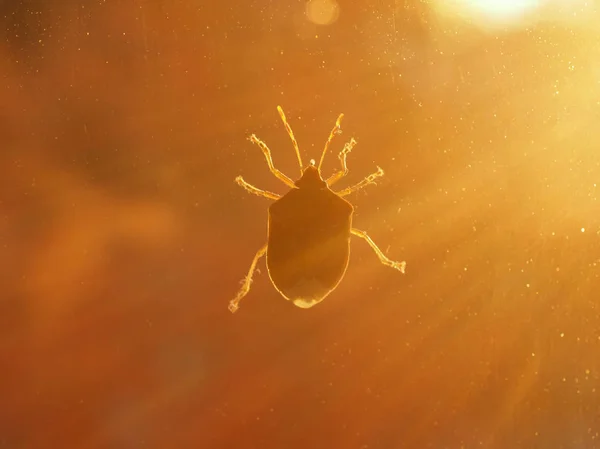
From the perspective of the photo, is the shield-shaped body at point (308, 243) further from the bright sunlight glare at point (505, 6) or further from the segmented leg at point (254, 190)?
the bright sunlight glare at point (505, 6)

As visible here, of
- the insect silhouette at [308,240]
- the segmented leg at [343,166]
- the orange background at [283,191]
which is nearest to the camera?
the insect silhouette at [308,240]

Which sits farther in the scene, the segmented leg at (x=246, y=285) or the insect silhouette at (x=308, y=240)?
the segmented leg at (x=246, y=285)

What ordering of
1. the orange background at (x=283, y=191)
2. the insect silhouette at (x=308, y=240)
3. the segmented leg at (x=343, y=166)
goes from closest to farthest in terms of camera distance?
the insect silhouette at (x=308, y=240), the segmented leg at (x=343, y=166), the orange background at (x=283, y=191)

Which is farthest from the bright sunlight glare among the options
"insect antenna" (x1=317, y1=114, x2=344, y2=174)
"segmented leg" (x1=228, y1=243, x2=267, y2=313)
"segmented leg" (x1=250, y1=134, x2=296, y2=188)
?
"segmented leg" (x1=228, y1=243, x2=267, y2=313)

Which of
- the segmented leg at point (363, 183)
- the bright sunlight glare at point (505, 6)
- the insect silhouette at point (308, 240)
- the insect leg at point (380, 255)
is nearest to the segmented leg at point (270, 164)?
the insect silhouette at point (308, 240)

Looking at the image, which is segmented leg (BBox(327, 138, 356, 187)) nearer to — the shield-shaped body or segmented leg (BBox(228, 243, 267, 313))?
the shield-shaped body

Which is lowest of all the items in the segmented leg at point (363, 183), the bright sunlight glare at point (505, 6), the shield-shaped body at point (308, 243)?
the shield-shaped body at point (308, 243)

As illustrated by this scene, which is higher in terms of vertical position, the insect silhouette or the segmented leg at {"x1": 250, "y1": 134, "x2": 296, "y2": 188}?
the segmented leg at {"x1": 250, "y1": 134, "x2": 296, "y2": 188}

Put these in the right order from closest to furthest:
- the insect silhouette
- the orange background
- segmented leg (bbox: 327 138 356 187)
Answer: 1. the insect silhouette
2. segmented leg (bbox: 327 138 356 187)
3. the orange background
